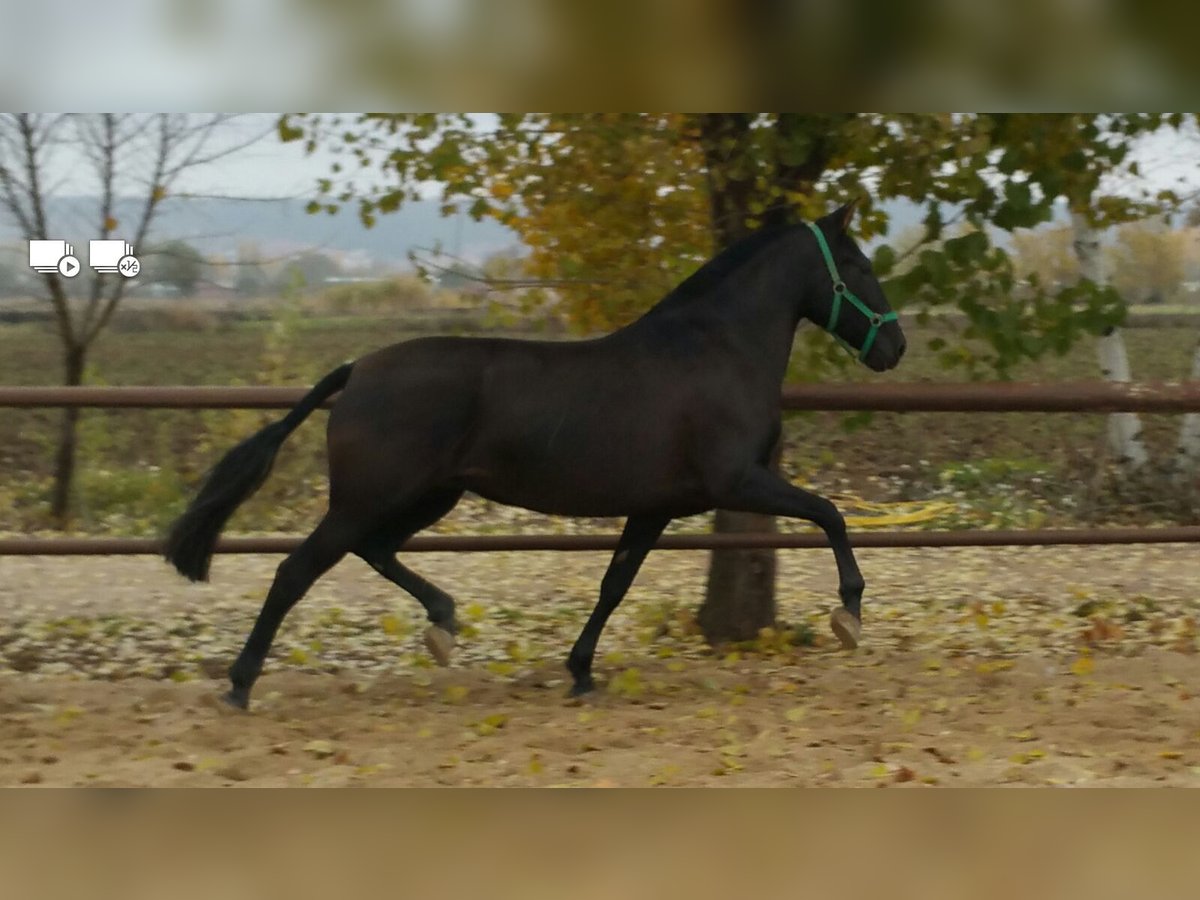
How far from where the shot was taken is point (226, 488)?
531 centimetres

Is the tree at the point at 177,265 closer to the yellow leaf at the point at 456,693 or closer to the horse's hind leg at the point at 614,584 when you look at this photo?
the yellow leaf at the point at 456,693

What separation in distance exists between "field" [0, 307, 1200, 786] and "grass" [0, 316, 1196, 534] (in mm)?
35

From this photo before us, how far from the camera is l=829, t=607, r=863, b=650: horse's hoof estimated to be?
16.9 ft

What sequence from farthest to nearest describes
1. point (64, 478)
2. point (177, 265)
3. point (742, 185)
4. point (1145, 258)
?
point (1145, 258), point (177, 265), point (64, 478), point (742, 185)

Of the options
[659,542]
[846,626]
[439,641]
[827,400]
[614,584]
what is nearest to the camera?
[846,626]

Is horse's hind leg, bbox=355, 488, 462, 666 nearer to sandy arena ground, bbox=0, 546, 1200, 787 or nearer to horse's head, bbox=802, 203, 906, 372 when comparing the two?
sandy arena ground, bbox=0, 546, 1200, 787

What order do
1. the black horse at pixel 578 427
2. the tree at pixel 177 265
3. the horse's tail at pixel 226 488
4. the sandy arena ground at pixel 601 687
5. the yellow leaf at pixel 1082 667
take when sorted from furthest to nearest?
the tree at pixel 177 265, the yellow leaf at pixel 1082 667, the horse's tail at pixel 226 488, the black horse at pixel 578 427, the sandy arena ground at pixel 601 687

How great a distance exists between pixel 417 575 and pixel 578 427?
0.93 metres

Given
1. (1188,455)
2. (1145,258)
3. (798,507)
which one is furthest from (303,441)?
(1145,258)

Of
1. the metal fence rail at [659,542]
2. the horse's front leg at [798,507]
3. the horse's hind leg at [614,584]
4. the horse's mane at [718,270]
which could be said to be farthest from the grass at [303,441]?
the horse's front leg at [798,507]

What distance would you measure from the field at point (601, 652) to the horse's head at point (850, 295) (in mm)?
1424

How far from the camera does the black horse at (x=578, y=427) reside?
16.7 feet

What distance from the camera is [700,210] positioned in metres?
6.65

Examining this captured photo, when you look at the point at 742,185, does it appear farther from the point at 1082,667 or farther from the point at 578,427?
the point at 1082,667
